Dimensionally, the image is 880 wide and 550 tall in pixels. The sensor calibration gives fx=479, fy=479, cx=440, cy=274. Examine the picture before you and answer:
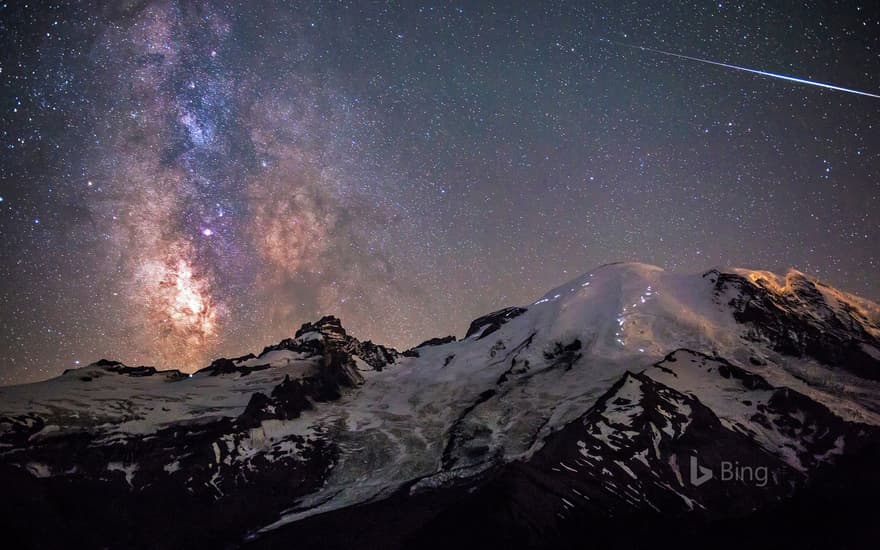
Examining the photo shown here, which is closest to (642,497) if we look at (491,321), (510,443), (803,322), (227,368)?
(510,443)

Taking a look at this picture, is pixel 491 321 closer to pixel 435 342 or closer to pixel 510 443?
pixel 435 342

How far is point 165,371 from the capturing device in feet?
408

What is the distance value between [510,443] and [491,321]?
307 feet

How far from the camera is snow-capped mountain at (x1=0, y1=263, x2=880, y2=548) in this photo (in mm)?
53312

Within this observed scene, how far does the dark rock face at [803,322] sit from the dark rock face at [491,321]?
60697 mm

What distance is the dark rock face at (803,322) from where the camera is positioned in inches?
3669

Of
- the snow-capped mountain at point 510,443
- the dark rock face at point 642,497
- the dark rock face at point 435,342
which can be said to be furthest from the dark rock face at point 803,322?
the dark rock face at point 435,342

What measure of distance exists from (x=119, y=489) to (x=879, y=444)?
9716 cm

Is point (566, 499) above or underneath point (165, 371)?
underneath

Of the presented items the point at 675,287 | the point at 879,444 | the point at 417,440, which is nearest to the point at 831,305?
the point at 675,287

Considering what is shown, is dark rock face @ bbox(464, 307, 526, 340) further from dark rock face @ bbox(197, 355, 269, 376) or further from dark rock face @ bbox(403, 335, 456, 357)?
dark rock face @ bbox(197, 355, 269, 376)

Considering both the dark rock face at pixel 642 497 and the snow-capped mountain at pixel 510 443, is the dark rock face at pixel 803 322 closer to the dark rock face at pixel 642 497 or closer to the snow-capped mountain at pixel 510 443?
the snow-capped mountain at pixel 510 443

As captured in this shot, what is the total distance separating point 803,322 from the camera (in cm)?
10412

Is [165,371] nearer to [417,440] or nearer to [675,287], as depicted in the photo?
[417,440]
